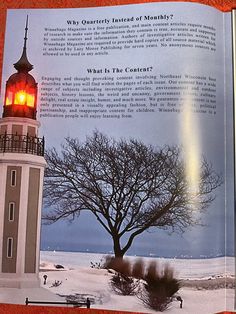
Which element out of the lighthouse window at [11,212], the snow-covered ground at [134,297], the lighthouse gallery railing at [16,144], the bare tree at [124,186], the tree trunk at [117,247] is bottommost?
the snow-covered ground at [134,297]

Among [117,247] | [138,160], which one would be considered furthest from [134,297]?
[138,160]

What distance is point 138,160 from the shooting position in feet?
1.75

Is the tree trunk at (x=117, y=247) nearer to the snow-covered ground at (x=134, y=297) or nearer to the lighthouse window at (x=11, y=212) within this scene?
the snow-covered ground at (x=134, y=297)

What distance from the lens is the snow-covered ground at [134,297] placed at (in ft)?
1.65

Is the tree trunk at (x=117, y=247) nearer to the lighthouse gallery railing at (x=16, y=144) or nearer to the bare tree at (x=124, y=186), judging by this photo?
the bare tree at (x=124, y=186)

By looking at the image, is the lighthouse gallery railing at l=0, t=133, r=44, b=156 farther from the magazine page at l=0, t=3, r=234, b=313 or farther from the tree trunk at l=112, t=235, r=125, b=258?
the tree trunk at l=112, t=235, r=125, b=258

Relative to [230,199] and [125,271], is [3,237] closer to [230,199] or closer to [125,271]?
[125,271]

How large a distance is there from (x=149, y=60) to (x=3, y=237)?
287mm

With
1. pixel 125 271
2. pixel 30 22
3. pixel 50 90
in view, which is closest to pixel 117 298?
pixel 125 271

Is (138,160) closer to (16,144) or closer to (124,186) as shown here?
(124,186)

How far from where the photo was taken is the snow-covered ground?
503mm

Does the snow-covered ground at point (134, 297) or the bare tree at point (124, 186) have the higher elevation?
the bare tree at point (124, 186)

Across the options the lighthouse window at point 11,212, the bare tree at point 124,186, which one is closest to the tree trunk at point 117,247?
the bare tree at point 124,186

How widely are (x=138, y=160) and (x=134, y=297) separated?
17 cm
